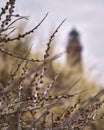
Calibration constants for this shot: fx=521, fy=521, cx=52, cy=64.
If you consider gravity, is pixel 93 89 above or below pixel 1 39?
below

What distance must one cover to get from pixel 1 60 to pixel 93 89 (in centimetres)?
215

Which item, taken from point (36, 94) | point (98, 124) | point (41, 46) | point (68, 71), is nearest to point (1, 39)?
point (36, 94)

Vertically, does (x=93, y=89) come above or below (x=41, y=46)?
below

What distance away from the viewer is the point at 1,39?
2.28 meters

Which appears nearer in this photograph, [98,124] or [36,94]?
A: [36,94]

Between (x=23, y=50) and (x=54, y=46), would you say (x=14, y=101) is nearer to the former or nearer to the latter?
(x=23, y=50)

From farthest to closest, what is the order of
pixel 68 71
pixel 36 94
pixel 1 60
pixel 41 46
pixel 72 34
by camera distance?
1. pixel 72 34
2. pixel 68 71
3. pixel 41 46
4. pixel 1 60
5. pixel 36 94

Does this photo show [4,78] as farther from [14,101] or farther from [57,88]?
[14,101]

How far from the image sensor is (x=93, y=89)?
401 inches

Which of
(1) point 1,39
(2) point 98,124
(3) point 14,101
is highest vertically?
(1) point 1,39

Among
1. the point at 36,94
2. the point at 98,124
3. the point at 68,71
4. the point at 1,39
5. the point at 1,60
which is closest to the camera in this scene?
the point at 1,39

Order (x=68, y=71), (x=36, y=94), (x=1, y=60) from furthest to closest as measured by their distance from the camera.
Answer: (x=68, y=71) → (x=1, y=60) → (x=36, y=94)

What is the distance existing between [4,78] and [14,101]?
5.82 metres

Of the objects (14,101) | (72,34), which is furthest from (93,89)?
(72,34)
